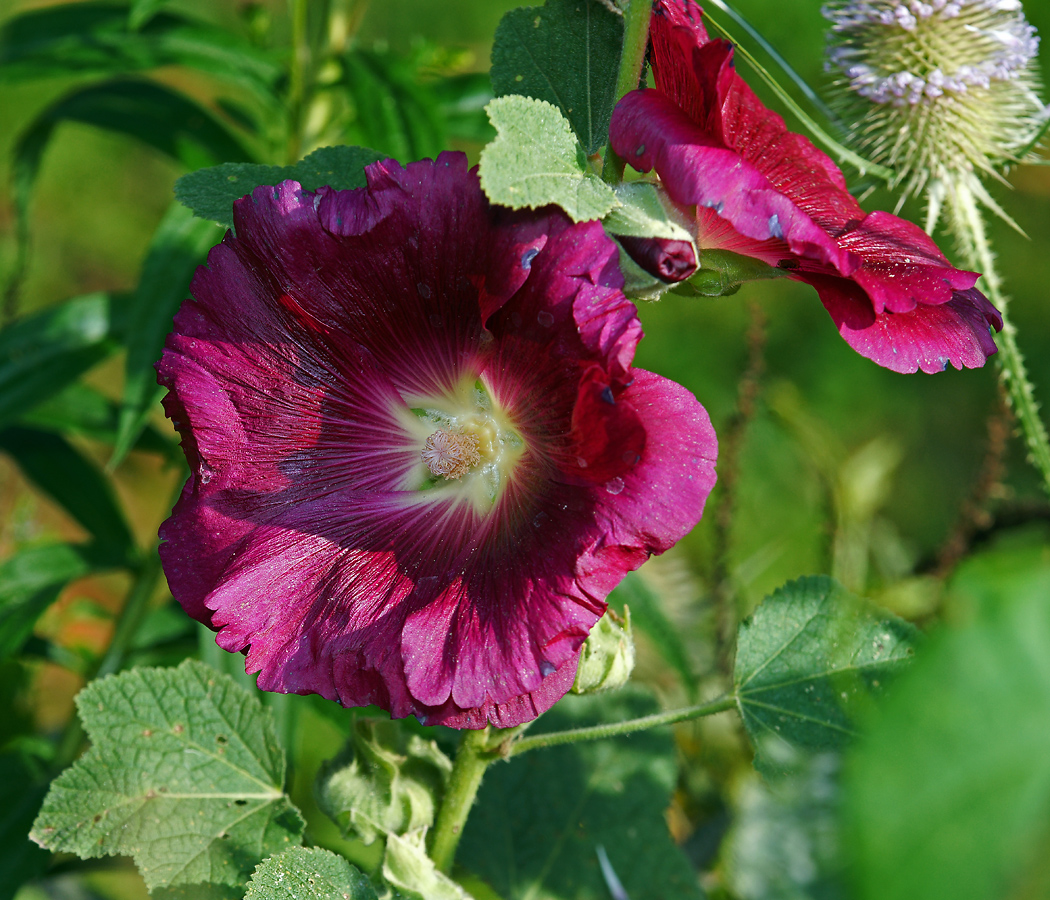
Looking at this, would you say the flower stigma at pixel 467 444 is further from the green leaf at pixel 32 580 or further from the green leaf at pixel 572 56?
the green leaf at pixel 32 580

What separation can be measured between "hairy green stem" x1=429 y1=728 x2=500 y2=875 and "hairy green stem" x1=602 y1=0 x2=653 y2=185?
0.91 ft

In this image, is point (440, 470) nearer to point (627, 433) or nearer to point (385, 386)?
point (385, 386)

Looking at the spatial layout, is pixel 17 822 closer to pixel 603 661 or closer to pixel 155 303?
pixel 155 303

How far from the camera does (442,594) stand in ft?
1.40

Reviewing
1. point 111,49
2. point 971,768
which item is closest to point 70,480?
point 111,49

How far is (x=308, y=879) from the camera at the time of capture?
0.45 m

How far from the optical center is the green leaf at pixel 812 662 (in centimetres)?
49

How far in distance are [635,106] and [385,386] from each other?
0.66 ft

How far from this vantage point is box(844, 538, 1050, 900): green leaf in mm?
171

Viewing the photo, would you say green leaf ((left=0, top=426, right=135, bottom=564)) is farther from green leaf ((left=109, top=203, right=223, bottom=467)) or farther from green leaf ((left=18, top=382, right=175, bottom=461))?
green leaf ((left=109, top=203, right=223, bottom=467))

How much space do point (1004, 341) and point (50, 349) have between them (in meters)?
0.80

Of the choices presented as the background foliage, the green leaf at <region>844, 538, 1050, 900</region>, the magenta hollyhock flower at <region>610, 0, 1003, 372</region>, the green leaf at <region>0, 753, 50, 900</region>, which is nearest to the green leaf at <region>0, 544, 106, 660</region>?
the background foliage

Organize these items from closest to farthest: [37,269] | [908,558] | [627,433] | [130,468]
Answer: [627,433], [908,558], [130,468], [37,269]

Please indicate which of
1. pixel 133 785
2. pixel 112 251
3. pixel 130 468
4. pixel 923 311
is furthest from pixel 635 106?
pixel 112 251
